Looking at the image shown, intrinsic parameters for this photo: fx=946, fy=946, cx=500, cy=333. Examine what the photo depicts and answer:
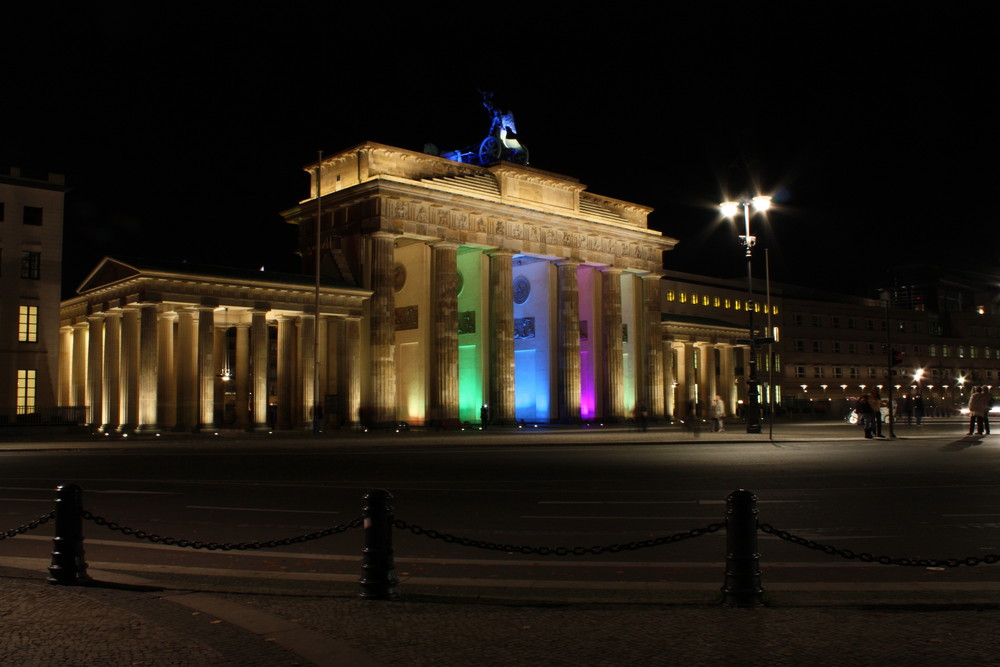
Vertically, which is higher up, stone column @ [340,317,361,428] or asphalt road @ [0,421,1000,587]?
stone column @ [340,317,361,428]

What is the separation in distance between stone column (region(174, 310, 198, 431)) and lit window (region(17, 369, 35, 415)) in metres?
8.60

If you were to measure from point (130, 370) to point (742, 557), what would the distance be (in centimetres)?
4247

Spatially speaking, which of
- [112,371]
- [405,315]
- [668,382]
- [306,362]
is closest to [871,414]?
[306,362]

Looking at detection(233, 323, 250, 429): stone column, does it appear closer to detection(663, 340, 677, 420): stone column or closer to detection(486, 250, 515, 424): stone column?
detection(486, 250, 515, 424): stone column

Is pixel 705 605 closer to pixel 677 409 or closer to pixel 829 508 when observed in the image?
pixel 829 508

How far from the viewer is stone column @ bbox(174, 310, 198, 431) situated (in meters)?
46.2

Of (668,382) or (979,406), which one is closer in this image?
(979,406)

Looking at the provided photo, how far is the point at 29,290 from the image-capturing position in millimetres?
49031

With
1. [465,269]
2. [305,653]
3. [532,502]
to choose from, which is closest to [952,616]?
[305,653]

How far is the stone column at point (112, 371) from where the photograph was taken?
47438 mm

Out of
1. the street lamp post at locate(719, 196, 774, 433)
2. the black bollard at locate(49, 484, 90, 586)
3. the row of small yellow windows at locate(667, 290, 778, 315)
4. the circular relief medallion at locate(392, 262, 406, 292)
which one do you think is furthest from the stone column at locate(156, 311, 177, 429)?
the row of small yellow windows at locate(667, 290, 778, 315)

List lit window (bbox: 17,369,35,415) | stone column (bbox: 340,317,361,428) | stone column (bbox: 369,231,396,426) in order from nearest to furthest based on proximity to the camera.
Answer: lit window (bbox: 17,369,35,415)
stone column (bbox: 340,317,361,428)
stone column (bbox: 369,231,396,426)

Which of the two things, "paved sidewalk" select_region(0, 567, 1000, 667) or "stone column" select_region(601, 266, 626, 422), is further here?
"stone column" select_region(601, 266, 626, 422)

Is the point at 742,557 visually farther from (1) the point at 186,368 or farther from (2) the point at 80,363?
(2) the point at 80,363
